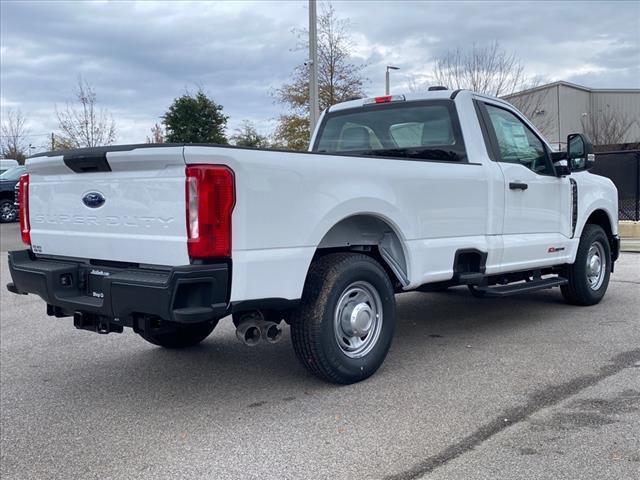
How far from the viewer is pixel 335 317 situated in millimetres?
4434

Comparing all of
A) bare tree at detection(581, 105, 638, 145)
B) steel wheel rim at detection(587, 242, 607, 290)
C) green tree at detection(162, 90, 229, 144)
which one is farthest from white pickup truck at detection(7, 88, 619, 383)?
bare tree at detection(581, 105, 638, 145)

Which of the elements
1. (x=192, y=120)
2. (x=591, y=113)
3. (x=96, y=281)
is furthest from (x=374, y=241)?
(x=591, y=113)

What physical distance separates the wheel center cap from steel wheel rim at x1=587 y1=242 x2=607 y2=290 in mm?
3540

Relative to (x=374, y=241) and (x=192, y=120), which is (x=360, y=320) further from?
(x=192, y=120)

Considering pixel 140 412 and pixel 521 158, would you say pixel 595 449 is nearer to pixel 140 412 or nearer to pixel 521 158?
pixel 140 412

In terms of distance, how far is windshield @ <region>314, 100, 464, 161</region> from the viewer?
577 centimetres

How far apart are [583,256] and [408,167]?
10.1ft

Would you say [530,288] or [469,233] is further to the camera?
[530,288]

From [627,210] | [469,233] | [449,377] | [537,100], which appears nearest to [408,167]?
[469,233]

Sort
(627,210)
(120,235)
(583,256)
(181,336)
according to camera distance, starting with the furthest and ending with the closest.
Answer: (627,210)
(583,256)
(181,336)
(120,235)

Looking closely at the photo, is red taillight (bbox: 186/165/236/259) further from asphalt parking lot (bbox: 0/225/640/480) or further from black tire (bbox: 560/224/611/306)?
black tire (bbox: 560/224/611/306)

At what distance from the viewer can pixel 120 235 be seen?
160 inches

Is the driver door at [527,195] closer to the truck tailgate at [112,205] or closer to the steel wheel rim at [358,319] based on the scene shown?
the steel wheel rim at [358,319]

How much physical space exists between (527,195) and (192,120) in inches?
948
